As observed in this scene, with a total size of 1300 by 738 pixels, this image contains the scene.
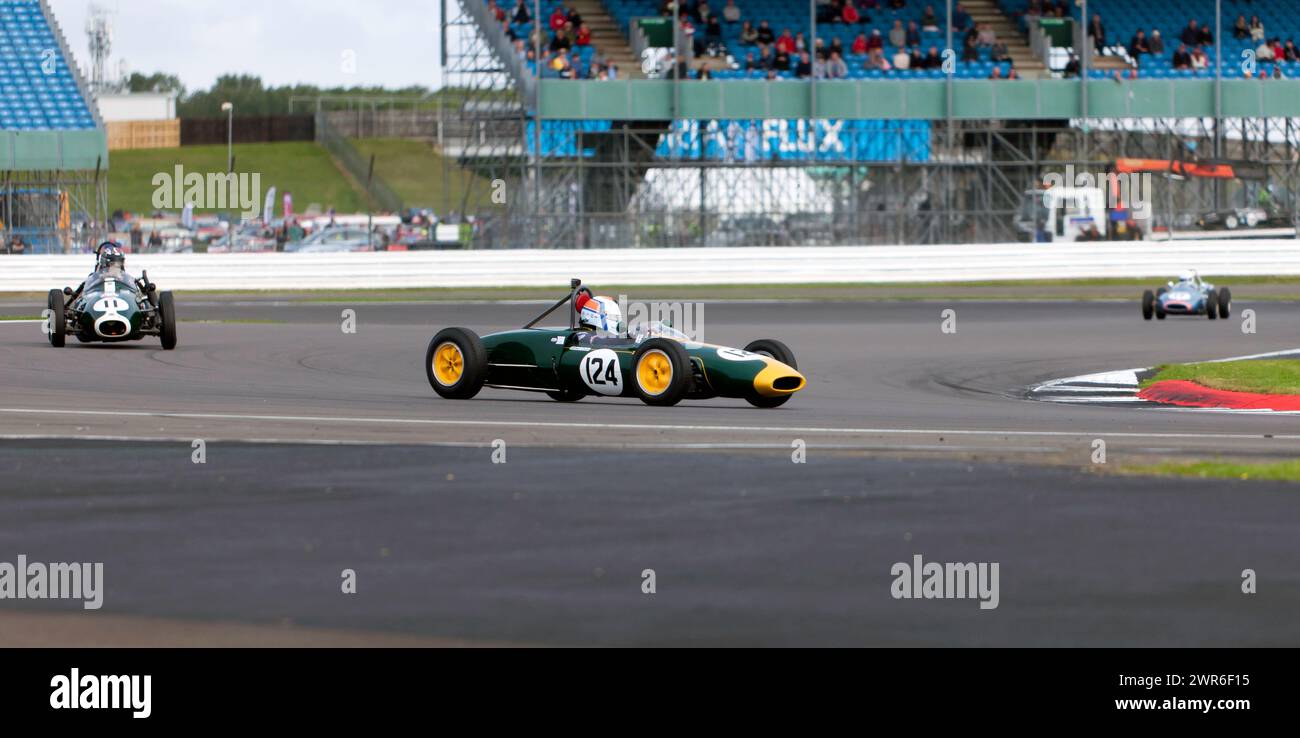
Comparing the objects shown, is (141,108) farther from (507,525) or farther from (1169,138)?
(507,525)

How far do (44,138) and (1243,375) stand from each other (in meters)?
30.4

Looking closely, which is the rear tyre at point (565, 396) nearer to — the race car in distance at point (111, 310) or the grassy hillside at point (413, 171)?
the race car in distance at point (111, 310)

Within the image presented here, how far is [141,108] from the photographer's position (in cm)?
9906

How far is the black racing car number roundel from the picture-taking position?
46.6 ft

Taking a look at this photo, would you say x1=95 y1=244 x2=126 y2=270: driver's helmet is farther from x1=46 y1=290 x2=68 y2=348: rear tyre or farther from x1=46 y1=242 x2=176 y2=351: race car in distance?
x1=46 y1=290 x2=68 y2=348: rear tyre

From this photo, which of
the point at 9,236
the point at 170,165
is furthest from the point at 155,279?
the point at 170,165

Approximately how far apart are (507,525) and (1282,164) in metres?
40.0

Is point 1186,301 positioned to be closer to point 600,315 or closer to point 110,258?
point 600,315

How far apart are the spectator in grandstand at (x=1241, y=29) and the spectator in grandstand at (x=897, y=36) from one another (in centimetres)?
863

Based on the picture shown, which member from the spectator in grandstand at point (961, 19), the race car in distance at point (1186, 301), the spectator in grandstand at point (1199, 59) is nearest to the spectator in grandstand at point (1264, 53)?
the spectator in grandstand at point (1199, 59)

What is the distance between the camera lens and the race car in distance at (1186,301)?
27.3m

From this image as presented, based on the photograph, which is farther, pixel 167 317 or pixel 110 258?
pixel 110 258

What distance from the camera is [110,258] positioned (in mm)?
20219

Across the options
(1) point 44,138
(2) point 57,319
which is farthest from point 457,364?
(1) point 44,138
